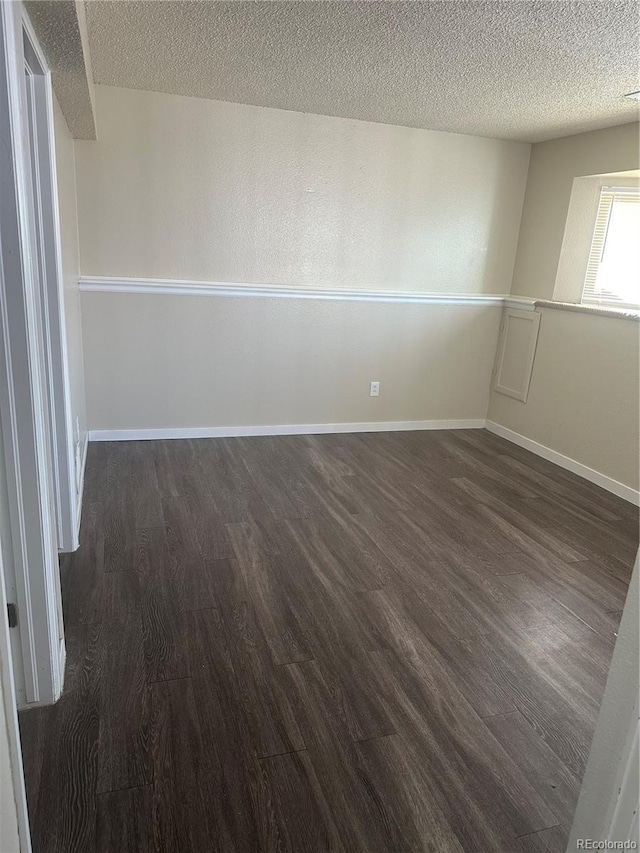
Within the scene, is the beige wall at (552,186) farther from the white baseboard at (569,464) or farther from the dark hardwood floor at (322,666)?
the dark hardwood floor at (322,666)

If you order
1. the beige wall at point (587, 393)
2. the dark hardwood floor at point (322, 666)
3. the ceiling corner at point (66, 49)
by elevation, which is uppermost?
the ceiling corner at point (66, 49)

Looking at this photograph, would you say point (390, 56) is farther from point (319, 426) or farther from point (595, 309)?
point (319, 426)

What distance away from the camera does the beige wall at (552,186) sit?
362 cm

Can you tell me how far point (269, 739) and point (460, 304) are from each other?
11.8 ft

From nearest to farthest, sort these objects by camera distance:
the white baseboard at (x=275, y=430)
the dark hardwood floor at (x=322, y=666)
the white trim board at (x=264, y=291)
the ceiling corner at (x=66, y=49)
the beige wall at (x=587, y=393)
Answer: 1. the dark hardwood floor at (x=322, y=666)
2. the ceiling corner at (x=66, y=49)
3. the beige wall at (x=587, y=393)
4. the white trim board at (x=264, y=291)
5. the white baseboard at (x=275, y=430)

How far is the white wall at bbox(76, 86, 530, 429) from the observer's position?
3.60 m

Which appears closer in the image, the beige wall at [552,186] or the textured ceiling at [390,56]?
the textured ceiling at [390,56]

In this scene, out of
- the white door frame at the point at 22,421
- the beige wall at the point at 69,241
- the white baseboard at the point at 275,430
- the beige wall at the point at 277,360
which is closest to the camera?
the white door frame at the point at 22,421

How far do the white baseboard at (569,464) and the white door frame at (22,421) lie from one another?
320 centimetres

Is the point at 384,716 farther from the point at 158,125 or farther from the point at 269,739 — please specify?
the point at 158,125

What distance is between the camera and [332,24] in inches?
89.7

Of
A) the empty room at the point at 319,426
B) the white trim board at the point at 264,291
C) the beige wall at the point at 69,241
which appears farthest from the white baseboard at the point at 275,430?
the white trim board at the point at 264,291

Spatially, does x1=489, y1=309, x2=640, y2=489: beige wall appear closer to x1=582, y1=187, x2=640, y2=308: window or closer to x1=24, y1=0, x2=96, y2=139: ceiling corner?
x1=582, y1=187, x2=640, y2=308: window

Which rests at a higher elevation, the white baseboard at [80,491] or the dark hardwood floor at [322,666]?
the white baseboard at [80,491]
